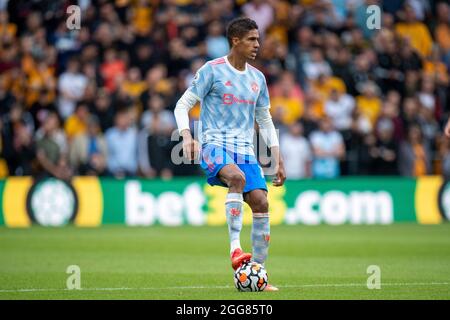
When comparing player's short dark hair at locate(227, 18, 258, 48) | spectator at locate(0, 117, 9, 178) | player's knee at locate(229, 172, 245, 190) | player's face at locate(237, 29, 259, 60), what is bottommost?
player's knee at locate(229, 172, 245, 190)

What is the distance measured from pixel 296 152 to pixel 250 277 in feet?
38.2

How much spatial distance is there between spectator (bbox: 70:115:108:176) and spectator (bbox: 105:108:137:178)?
0.16m

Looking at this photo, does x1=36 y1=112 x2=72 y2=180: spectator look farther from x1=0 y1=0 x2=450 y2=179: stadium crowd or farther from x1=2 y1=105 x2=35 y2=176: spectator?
x1=2 y1=105 x2=35 y2=176: spectator

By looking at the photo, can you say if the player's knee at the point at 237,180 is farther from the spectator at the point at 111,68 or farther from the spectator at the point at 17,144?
the spectator at the point at 111,68

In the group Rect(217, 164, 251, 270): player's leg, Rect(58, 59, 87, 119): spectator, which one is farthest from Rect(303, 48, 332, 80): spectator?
Rect(217, 164, 251, 270): player's leg

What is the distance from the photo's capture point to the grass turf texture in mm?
9492

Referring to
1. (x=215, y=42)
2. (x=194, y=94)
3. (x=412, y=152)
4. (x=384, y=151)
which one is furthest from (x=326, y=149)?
(x=194, y=94)

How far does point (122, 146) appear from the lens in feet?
67.4

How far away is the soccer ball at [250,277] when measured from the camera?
941cm

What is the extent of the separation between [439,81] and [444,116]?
87 cm

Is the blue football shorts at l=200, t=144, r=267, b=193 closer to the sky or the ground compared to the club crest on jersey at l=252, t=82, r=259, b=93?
closer to the ground

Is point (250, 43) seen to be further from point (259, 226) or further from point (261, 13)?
point (261, 13)

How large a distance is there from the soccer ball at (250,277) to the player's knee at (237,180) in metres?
0.77

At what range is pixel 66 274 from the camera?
11.3 m
